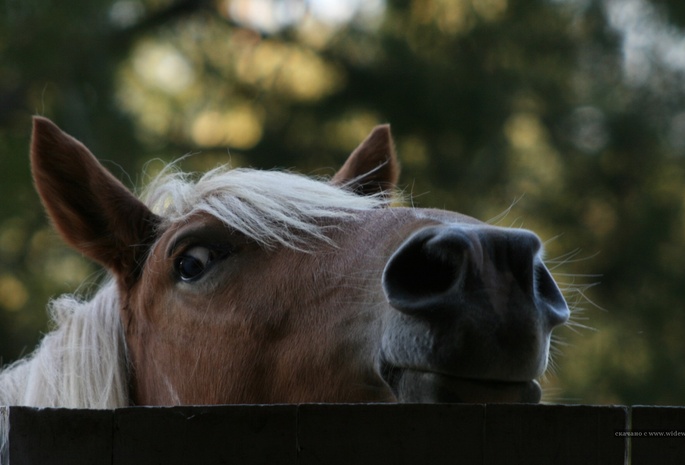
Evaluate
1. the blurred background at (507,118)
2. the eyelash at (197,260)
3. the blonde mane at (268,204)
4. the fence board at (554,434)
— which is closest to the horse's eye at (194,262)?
the eyelash at (197,260)

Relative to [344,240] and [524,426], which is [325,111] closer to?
[344,240]

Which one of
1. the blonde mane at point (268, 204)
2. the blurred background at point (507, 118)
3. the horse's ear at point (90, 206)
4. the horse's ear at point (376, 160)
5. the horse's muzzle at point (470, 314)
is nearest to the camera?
the horse's muzzle at point (470, 314)

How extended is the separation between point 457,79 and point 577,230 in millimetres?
2638

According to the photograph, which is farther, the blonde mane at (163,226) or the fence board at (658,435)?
the blonde mane at (163,226)

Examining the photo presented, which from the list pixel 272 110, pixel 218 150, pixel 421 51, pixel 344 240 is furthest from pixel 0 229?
pixel 344 240

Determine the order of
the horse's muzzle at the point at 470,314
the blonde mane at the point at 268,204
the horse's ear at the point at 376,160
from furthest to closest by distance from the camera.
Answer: the horse's ear at the point at 376,160
the blonde mane at the point at 268,204
the horse's muzzle at the point at 470,314

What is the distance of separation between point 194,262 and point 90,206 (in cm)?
53

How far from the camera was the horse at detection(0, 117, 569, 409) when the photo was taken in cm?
153

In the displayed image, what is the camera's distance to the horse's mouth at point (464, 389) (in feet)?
5.02

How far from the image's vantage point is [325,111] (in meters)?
11.0

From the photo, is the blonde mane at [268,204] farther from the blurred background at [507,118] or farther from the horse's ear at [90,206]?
the blurred background at [507,118]

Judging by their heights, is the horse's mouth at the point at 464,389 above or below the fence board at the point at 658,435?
below

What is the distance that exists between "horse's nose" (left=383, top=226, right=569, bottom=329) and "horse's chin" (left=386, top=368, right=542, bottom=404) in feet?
0.42

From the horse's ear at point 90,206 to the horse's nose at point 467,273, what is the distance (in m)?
1.29
